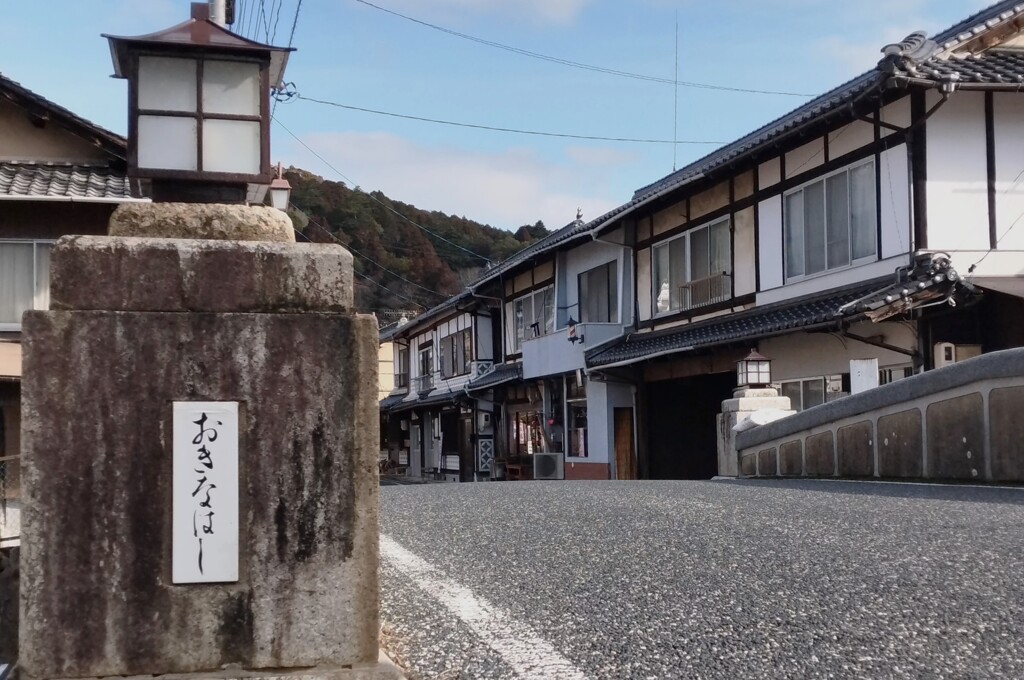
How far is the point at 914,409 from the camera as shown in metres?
10.4

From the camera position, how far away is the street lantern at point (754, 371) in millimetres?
13883

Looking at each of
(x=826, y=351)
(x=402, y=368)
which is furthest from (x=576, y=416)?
(x=402, y=368)

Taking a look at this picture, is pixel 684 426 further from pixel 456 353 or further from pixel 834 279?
pixel 456 353

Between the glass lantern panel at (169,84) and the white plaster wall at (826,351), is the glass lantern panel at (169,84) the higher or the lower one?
the higher one

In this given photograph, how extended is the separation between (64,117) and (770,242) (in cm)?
1193

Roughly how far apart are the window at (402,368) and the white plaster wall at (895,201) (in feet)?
112

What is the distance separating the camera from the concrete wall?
9250mm

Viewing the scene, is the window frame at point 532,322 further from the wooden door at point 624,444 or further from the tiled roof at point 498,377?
the wooden door at point 624,444

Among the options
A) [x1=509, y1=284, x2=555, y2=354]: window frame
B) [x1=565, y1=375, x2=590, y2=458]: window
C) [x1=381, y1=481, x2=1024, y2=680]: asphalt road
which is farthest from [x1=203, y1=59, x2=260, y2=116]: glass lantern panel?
[x1=509, y1=284, x2=555, y2=354]: window frame

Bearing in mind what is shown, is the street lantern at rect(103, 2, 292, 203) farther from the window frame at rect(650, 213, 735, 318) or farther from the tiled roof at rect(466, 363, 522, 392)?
the tiled roof at rect(466, 363, 522, 392)

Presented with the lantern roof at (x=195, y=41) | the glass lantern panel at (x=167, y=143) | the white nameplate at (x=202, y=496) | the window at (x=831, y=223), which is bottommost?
the white nameplate at (x=202, y=496)

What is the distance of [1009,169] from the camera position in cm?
1352

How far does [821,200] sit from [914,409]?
18.9ft

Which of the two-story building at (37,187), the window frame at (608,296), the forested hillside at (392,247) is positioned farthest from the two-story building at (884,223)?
the forested hillside at (392,247)
